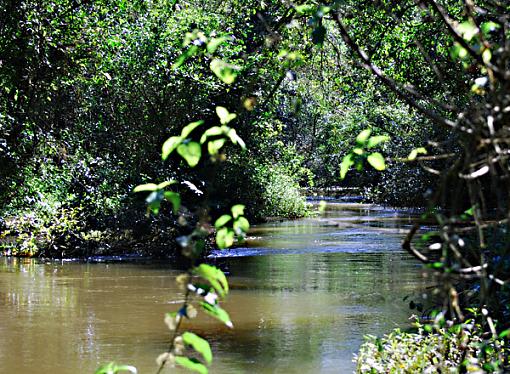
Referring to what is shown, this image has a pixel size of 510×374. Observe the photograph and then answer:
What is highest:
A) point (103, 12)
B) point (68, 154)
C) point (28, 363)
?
point (103, 12)

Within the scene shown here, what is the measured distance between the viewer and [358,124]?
41000mm

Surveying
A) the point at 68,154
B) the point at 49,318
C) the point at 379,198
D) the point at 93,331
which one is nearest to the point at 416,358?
the point at 93,331

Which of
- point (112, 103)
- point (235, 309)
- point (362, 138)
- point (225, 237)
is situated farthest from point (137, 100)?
point (225, 237)

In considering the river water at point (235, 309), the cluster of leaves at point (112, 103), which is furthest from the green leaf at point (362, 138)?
the cluster of leaves at point (112, 103)

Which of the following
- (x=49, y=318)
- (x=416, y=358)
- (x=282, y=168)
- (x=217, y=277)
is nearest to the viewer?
(x=217, y=277)

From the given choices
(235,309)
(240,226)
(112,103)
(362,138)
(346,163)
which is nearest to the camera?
(240,226)

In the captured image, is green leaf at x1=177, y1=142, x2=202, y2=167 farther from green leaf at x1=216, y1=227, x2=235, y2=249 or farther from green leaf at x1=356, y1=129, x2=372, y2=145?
green leaf at x1=356, y1=129, x2=372, y2=145

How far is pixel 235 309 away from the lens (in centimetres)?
1241

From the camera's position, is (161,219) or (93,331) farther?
(161,219)

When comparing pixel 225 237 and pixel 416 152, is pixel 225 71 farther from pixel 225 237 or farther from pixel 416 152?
pixel 416 152

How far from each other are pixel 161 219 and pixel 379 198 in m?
22.3

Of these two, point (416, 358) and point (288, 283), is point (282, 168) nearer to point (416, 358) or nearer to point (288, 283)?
point (288, 283)

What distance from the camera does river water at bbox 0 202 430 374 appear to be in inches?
370

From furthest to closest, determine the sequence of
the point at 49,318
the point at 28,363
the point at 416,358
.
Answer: the point at 49,318 < the point at 28,363 < the point at 416,358
